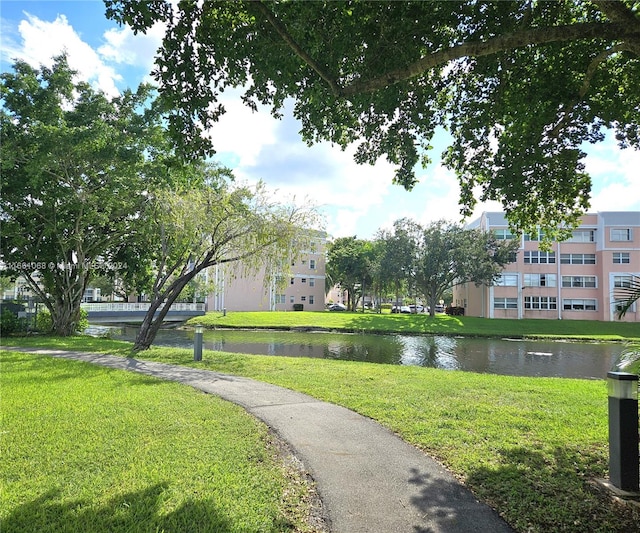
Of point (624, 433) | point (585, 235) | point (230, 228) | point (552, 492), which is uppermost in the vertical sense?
point (585, 235)

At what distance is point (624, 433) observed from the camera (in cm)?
389

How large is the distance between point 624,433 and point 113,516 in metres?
4.36

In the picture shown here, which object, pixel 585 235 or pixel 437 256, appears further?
pixel 585 235

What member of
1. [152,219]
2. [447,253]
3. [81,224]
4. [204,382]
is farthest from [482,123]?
[447,253]

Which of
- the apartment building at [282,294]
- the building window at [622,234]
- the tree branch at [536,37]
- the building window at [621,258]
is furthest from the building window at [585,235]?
the tree branch at [536,37]

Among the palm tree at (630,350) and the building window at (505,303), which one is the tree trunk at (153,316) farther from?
the building window at (505,303)

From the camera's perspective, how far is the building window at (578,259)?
4619 centimetres

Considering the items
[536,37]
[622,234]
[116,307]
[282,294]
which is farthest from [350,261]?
[536,37]

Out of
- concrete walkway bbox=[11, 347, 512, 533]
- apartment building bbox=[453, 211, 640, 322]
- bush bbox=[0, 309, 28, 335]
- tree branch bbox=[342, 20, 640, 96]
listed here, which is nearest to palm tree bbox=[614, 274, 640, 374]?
concrete walkway bbox=[11, 347, 512, 533]

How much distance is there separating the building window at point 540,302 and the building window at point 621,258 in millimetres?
7007

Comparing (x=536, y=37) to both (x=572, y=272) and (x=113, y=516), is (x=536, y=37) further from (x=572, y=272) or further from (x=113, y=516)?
(x=572, y=272)

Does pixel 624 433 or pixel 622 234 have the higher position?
pixel 622 234

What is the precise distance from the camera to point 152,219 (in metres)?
16.5

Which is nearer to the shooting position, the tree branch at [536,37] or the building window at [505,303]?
the tree branch at [536,37]
